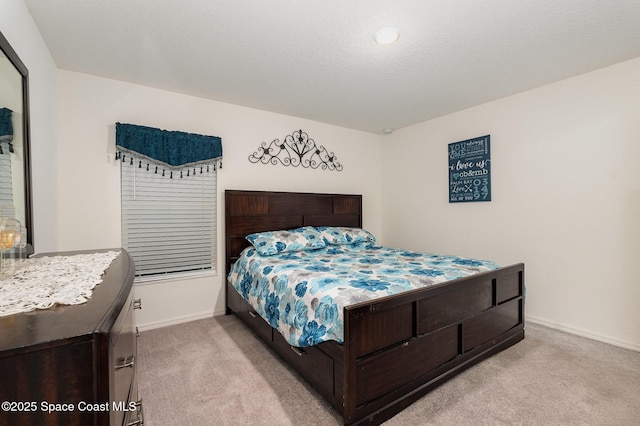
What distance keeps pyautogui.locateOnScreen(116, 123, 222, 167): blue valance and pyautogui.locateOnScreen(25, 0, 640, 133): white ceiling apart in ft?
1.53

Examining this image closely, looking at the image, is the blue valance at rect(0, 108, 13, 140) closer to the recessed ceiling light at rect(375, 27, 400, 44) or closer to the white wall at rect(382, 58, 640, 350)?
the recessed ceiling light at rect(375, 27, 400, 44)

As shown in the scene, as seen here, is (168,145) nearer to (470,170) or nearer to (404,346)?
(404,346)

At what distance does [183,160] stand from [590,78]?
3863 millimetres

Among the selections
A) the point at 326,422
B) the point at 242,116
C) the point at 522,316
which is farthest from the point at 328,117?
the point at 326,422

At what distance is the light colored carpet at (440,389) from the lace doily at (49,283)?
1023 mm

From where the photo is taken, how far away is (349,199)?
13.6 feet

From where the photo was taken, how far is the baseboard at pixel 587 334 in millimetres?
2416

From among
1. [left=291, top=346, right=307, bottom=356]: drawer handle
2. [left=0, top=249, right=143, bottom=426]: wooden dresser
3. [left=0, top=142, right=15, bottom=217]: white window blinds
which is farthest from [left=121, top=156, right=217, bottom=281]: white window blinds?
[left=0, top=249, right=143, bottom=426]: wooden dresser

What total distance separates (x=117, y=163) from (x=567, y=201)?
4251 millimetres

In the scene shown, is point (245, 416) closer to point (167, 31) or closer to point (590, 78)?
point (167, 31)

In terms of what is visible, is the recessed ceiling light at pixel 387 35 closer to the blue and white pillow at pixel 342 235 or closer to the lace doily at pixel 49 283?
the blue and white pillow at pixel 342 235

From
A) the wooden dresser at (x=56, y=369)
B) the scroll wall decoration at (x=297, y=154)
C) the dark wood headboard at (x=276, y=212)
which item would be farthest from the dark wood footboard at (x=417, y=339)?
the scroll wall decoration at (x=297, y=154)

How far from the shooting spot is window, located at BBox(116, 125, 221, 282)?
2826 millimetres

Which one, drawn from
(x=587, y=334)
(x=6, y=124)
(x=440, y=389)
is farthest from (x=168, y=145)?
(x=587, y=334)
